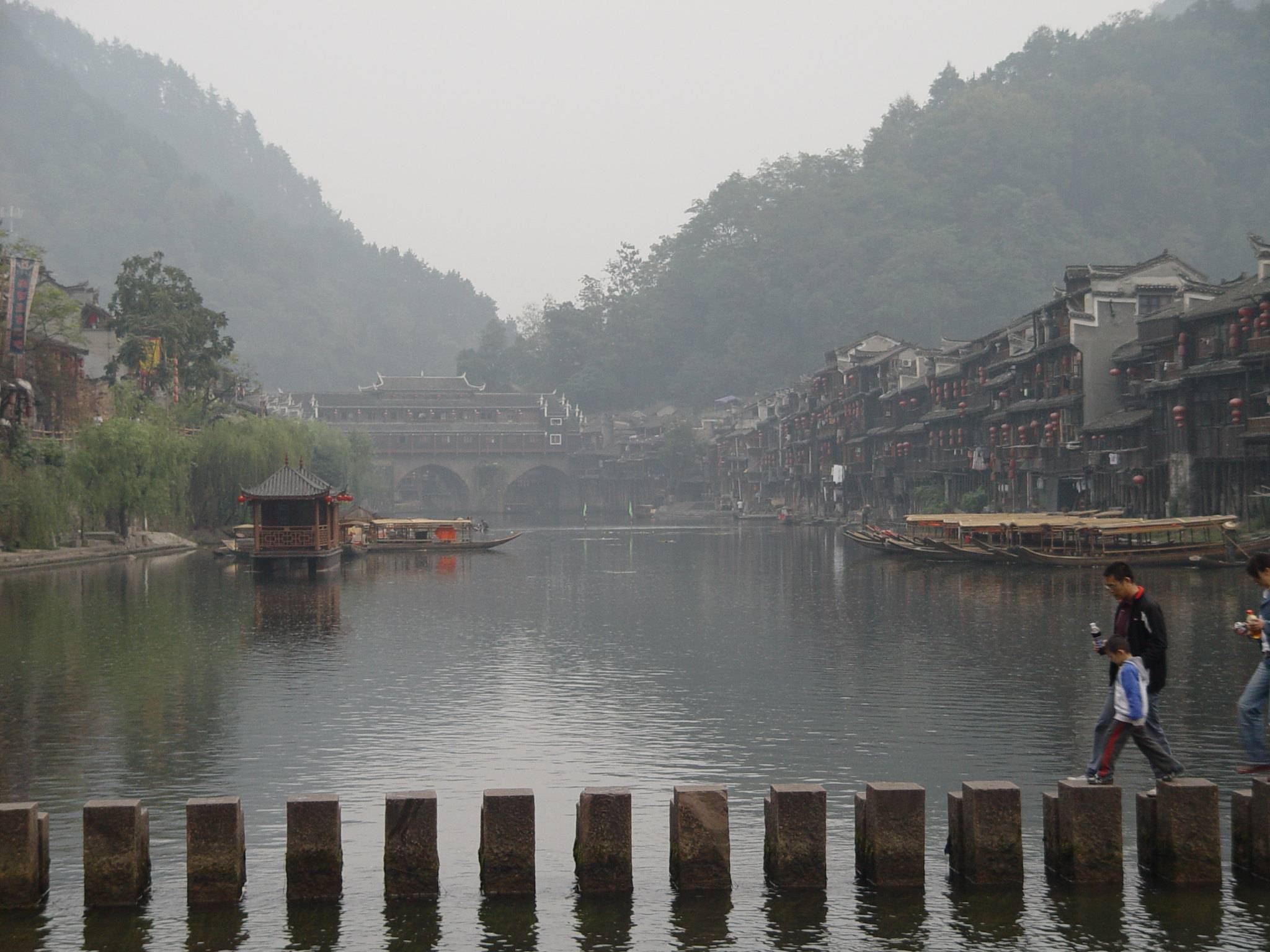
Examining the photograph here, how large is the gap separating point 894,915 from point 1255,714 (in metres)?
4.12

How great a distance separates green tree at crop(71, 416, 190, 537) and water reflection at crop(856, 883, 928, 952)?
4655 cm

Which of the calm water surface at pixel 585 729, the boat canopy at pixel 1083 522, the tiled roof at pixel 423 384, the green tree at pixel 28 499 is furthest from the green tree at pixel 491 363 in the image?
the calm water surface at pixel 585 729

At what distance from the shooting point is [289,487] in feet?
151

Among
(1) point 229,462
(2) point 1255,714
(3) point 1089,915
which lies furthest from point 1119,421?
(3) point 1089,915

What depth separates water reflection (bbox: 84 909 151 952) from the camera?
1007cm

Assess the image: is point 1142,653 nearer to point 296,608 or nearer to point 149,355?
point 296,608

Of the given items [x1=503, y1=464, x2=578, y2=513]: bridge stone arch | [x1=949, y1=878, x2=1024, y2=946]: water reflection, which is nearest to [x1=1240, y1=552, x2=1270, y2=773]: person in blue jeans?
[x1=949, y1=878, x2=1024, y2=946]: water reflection

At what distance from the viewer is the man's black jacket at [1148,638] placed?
1201cm

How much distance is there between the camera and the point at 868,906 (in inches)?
426

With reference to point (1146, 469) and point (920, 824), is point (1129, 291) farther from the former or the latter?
point (920, 824)

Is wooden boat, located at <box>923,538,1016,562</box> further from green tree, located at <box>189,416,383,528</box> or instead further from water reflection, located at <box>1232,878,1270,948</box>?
water reflection, located at <box>1232,878,1270,948</box>

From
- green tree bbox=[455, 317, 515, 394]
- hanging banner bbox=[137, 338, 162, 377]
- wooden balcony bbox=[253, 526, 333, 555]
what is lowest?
wooden balcony bbox=[253, 526, 333, 555]

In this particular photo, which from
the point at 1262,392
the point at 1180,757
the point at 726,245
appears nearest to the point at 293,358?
the point at 726,245

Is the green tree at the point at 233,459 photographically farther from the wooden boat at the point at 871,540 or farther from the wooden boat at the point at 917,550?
the wooden boat at the point at 917,550
